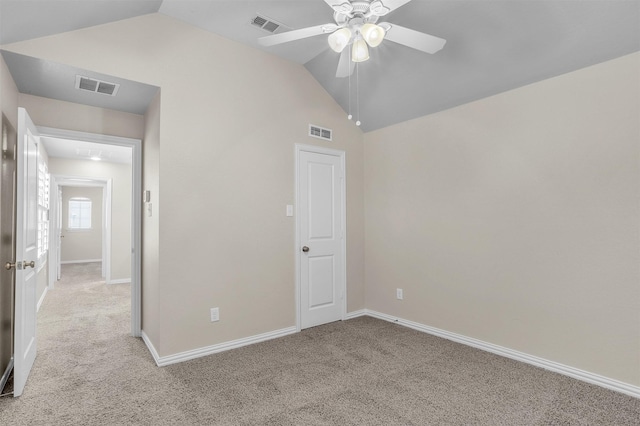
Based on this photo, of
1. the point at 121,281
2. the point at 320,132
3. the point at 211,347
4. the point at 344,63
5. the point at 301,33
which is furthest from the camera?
the point at 121,281

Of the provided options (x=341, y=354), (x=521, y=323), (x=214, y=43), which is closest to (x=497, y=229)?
(x=521, y=323)

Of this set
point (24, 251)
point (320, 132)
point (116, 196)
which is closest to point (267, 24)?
point (320, 132)

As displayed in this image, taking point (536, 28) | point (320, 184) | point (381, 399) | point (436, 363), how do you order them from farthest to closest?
point (320, 184)
point (436, 363)
point (536, 28)
point (381, 399)

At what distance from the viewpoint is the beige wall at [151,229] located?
2.96 metres

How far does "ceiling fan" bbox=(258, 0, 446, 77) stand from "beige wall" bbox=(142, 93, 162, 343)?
4.94 feet

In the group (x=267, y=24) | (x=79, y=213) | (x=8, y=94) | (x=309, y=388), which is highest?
(x=267, y=24)

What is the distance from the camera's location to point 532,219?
2.88 meters

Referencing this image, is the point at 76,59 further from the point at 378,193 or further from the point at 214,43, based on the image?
the point at 378,193

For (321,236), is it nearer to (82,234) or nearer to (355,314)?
(355,314)

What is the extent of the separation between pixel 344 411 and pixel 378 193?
2701 millimetres

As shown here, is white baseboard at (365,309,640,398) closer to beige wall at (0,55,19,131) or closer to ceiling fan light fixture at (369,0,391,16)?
ceiling fan light fixture at (369,0,391,16)

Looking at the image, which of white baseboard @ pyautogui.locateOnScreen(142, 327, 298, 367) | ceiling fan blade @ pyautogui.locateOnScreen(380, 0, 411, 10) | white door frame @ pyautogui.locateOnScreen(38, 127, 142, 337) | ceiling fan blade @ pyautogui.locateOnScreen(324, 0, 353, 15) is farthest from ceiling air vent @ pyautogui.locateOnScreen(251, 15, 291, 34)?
white baseboard @ pyautogui.locateOnScreen(142, 327, 298, 367)

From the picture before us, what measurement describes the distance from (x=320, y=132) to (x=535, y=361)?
10.2 ft

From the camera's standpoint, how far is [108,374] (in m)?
2.71
